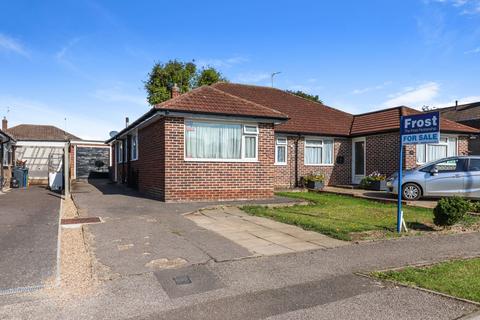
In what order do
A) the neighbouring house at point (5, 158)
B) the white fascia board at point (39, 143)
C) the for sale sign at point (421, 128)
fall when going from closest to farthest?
the for sale sign at point (421, 128) → the neighbouring house at point (5, 158) → the white fascia board at point (39, 143)

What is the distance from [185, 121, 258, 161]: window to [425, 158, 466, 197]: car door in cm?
594

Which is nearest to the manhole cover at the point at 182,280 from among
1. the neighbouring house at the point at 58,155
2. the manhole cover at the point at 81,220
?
the manhole cover at the point at 81,220

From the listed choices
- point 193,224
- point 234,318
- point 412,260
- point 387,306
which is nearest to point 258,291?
point 234,318

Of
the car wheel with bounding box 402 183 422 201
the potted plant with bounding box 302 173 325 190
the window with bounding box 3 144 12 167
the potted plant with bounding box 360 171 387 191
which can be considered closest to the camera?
the car wheel with bounding box 402 183 422 201

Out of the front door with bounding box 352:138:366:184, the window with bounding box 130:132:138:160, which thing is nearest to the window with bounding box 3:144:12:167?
the window with bounding box 130:132:138:160

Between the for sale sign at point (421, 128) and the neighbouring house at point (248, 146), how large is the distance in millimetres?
5908

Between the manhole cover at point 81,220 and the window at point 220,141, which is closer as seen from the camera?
the manhole cover at point 81,220

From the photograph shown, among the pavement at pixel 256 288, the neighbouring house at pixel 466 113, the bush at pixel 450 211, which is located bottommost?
the pavement at pixel 256 288

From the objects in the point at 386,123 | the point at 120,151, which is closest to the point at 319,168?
the point at 386,123

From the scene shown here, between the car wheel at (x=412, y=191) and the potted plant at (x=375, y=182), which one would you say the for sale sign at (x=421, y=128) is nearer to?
the car wheel at (x=412, y=191)

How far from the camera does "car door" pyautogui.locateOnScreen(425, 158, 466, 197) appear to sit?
12834 millimetres

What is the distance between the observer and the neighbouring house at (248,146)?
12938mm

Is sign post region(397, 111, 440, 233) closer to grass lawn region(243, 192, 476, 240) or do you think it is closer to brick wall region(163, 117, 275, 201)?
grass lawn region(243, 192, 476, 240)

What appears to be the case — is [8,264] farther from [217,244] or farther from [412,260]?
[412,260]
